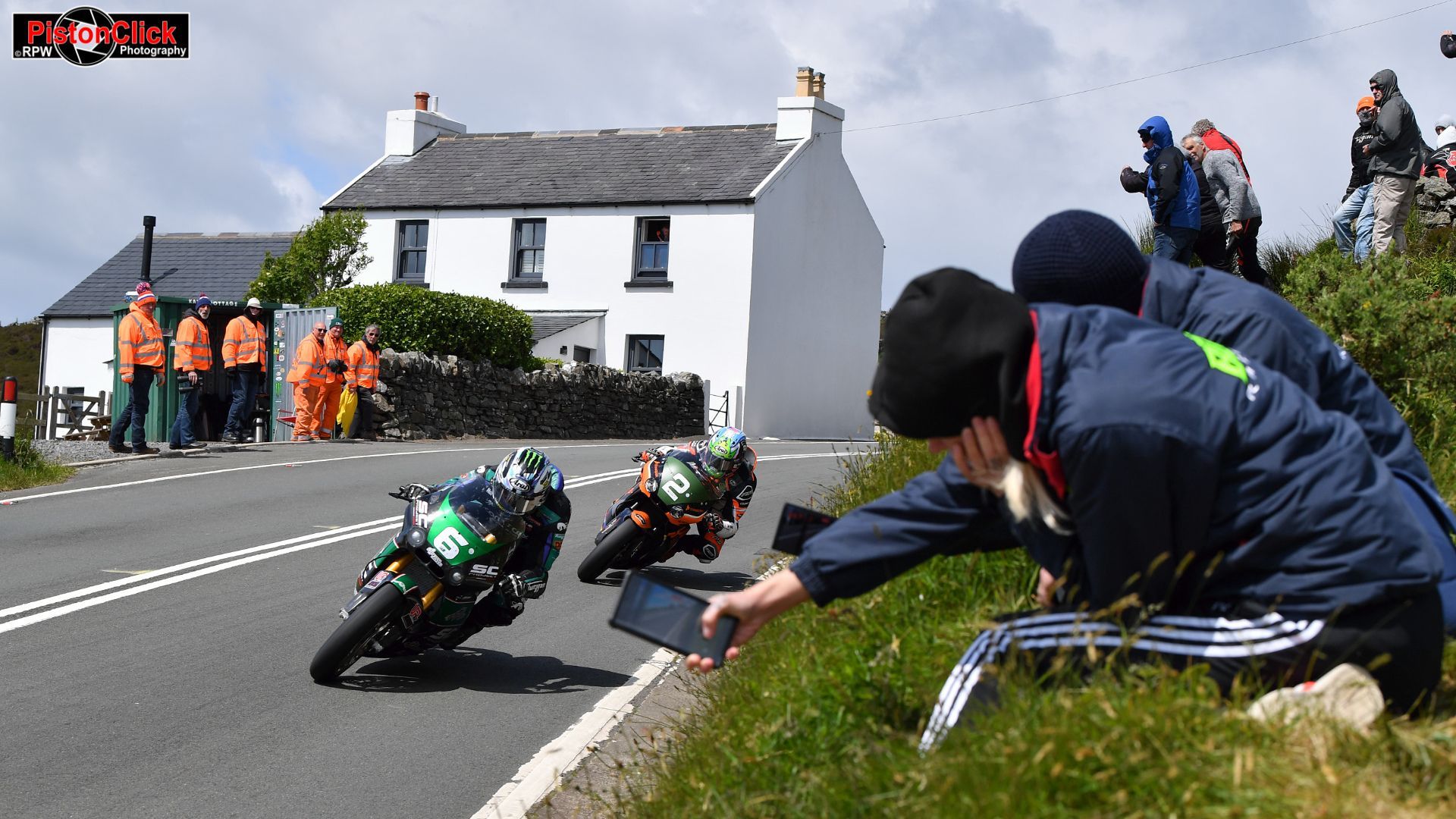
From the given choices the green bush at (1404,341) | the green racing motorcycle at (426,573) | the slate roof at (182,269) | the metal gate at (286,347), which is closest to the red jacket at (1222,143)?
the green bush at (1404,341)

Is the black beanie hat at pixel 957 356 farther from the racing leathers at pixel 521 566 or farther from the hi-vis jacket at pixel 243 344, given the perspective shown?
the hi-vis jacket at pixel 243 344

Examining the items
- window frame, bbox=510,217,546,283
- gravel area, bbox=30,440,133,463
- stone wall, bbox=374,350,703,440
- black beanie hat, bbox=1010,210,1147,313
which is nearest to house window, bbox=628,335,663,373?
stone wall, bbox=374,350,703,440

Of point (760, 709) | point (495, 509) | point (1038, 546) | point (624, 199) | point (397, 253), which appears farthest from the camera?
point (397, 253)

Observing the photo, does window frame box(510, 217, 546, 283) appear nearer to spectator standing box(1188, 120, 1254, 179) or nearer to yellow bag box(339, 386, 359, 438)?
yellow bag box(339, 386, 359, 438)

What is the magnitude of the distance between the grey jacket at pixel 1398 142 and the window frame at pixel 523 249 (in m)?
27.0

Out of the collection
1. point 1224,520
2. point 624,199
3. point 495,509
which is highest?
point 624,199

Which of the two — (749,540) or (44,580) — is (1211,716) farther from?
(749,540)

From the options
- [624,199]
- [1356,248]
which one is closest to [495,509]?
[1356,248]

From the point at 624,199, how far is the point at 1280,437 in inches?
1305

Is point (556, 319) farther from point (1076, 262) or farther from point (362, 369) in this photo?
point (1076, 262)

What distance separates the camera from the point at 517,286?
36500 millimetres

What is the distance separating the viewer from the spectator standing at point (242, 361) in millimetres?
20953

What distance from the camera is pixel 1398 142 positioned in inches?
443

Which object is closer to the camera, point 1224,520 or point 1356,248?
point 1224,520
